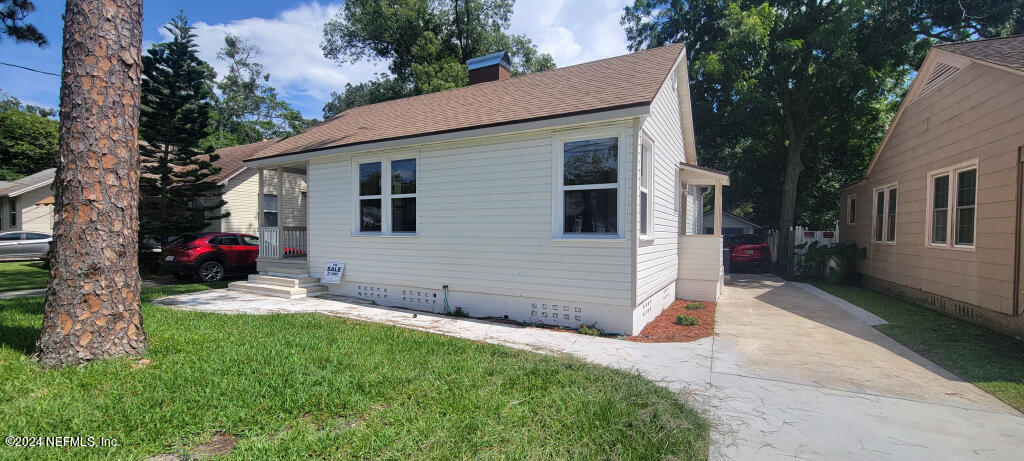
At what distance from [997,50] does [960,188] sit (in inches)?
91.6

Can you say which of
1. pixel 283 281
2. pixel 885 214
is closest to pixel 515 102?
pixel 283 281

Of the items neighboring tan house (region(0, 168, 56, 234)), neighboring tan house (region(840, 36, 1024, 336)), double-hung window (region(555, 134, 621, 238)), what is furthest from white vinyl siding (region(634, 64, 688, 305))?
neighboring tan house (region(0, 168, 56, 234))

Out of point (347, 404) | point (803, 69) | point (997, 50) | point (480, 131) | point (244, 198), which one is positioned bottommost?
point (347, 404)

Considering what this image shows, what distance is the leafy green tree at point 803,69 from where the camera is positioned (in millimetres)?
15008

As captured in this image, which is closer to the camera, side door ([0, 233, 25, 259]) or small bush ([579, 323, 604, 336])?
small bush ([579, 323, 604, 336])

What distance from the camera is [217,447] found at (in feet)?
9.40

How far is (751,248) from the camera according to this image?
16812 millimetres

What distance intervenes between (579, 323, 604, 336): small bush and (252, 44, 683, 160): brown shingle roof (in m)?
3.26

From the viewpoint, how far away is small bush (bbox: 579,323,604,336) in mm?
6469

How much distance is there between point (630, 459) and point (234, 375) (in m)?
3.59

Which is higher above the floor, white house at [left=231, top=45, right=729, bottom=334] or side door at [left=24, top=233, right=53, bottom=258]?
white house at [left=231, top=45, right=729, bottom=334]

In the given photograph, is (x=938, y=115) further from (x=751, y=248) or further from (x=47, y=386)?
(x=47, y=386)

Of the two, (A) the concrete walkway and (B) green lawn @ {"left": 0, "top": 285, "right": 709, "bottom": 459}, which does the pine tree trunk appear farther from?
(A) the concrete walkway

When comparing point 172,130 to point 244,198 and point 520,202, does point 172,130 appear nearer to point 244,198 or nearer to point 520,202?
point 244,198
